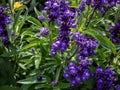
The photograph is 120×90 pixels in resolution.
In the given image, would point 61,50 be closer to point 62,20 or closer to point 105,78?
point 62,20

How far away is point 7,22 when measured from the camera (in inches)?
125

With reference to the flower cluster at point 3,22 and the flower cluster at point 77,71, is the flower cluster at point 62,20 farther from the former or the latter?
the flower cluster at point 3,22

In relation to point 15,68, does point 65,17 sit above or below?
above

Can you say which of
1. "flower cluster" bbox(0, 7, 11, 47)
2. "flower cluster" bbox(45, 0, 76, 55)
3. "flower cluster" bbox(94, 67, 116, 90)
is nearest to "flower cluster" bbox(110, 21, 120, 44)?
"flower cluster" bbox(94, 67, 116, 90)

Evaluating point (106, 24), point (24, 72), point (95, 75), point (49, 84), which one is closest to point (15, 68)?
point (24, 72)

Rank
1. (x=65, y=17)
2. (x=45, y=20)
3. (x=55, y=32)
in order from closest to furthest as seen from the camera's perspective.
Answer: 1. (x=65, y=17)
2. (x=45, y=20)
3. (x=55, y=32)

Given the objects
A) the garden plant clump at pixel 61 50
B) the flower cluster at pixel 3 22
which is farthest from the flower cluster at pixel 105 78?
the flower cluster at pixel 3 22

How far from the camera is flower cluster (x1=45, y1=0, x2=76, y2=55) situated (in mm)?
2881

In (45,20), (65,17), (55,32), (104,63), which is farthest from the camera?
(104,63)

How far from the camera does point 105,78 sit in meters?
3.24

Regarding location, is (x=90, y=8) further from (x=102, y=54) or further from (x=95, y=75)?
(x=95, y=75)

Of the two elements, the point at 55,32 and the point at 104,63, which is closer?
the point at 55,32

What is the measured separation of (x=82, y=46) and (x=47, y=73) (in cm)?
76

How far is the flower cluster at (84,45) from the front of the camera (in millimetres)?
2832
